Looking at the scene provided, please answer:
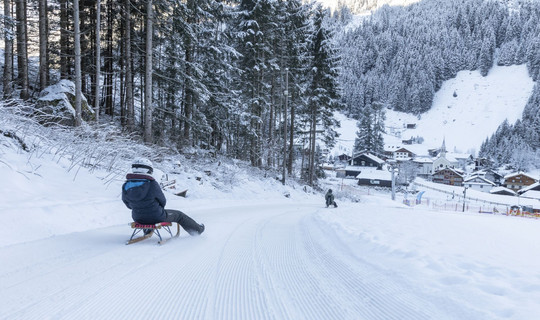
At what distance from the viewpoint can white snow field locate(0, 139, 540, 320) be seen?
2.13m

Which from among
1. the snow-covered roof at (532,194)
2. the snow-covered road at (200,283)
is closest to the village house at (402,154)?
the snow-covered roof at (532,194)

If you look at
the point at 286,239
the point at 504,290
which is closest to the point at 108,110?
the point at 286,239

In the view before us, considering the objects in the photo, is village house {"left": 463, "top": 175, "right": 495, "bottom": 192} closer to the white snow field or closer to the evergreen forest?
the evergreen forest

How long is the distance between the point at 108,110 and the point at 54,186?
1676cm

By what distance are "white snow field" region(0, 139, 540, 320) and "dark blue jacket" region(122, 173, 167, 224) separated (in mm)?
449

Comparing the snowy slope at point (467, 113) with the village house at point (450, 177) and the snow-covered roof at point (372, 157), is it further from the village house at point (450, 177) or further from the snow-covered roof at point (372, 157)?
the snow-covered roof at point (372, 157)

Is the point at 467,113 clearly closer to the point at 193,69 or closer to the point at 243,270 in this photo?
the point at 193,69

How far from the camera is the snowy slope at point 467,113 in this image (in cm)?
12014

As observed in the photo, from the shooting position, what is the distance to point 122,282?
262 centimetres

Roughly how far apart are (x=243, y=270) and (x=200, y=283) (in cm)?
57

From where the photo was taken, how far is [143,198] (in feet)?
12.6

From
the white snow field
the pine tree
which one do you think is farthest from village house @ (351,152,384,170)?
the white snow field

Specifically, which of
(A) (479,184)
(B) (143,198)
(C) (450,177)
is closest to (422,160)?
(C) (450,177)

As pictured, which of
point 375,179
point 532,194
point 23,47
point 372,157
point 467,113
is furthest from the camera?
point 467,113
